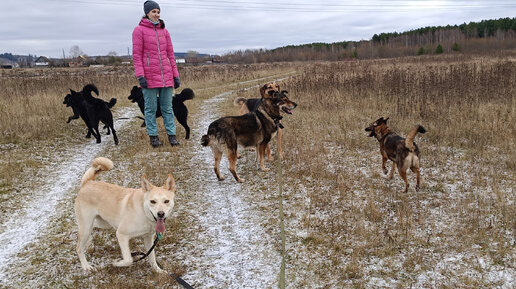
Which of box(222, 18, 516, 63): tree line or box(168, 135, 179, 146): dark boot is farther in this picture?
box(222, 18, 516, 63): tree line

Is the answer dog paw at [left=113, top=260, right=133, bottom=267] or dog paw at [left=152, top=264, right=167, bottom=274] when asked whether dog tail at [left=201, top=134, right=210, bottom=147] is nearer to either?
dog paw at [left=152, top=264, right=167, bottom=274]

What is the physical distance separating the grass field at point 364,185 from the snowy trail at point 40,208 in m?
0.17

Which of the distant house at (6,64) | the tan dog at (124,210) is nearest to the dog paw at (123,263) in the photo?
the tan dog at (124,210)

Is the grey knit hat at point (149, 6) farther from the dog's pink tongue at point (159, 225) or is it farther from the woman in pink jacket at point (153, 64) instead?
the dog's pink tongue at point (159, 225)

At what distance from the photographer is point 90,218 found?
11.3ft

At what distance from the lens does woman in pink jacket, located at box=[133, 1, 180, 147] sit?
275 inches

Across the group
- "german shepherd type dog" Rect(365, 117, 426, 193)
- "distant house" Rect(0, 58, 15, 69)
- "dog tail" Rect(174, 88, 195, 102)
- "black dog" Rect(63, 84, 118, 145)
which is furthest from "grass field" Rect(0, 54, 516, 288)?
"distant house" Rect(0, 58, 15, 69)

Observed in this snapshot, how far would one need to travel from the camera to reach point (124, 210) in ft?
10.8

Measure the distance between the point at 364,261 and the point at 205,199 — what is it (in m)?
2.69

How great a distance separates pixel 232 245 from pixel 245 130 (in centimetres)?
264

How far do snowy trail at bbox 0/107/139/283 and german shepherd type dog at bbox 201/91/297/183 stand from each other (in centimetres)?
255

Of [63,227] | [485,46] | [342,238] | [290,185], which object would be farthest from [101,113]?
[485,46]

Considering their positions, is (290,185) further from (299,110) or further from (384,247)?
(299,110)

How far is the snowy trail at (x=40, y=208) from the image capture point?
13.1 feet
